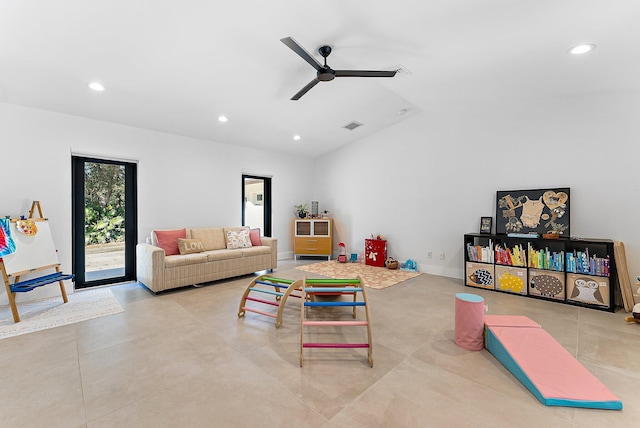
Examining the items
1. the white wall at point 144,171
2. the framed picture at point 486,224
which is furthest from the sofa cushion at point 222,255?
the framed picture at point 486,224

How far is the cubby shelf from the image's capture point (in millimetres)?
3355

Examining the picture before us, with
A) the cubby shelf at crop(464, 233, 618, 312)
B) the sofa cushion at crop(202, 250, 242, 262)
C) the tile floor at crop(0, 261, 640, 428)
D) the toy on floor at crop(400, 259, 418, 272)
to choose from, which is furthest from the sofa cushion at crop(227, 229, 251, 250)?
the cubby shelf at crop(464, 233, 618, 312)

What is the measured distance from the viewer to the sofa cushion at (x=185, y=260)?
158 inches

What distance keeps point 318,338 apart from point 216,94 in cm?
345

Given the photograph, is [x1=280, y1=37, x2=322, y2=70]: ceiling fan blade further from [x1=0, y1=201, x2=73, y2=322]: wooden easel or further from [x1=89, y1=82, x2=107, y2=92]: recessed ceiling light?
[x1=0, y1=201, x2=73, y2=322]: wooden easel

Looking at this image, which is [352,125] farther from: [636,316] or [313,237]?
[636,316]

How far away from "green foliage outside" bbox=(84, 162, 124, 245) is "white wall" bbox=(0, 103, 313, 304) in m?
0.27

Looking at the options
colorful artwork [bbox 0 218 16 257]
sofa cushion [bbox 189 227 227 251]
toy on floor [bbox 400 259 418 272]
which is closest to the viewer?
colorful artwork [bbox 0 218 16 257]

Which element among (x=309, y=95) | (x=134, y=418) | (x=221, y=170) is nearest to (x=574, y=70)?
(x=309, y=95)

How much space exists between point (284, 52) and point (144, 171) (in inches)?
127

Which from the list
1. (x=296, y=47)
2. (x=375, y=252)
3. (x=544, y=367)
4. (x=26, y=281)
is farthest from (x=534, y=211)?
(x=26, y=281)

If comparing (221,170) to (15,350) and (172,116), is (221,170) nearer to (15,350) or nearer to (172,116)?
(172,116)

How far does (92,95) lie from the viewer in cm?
357

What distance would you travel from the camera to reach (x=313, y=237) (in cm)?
671
